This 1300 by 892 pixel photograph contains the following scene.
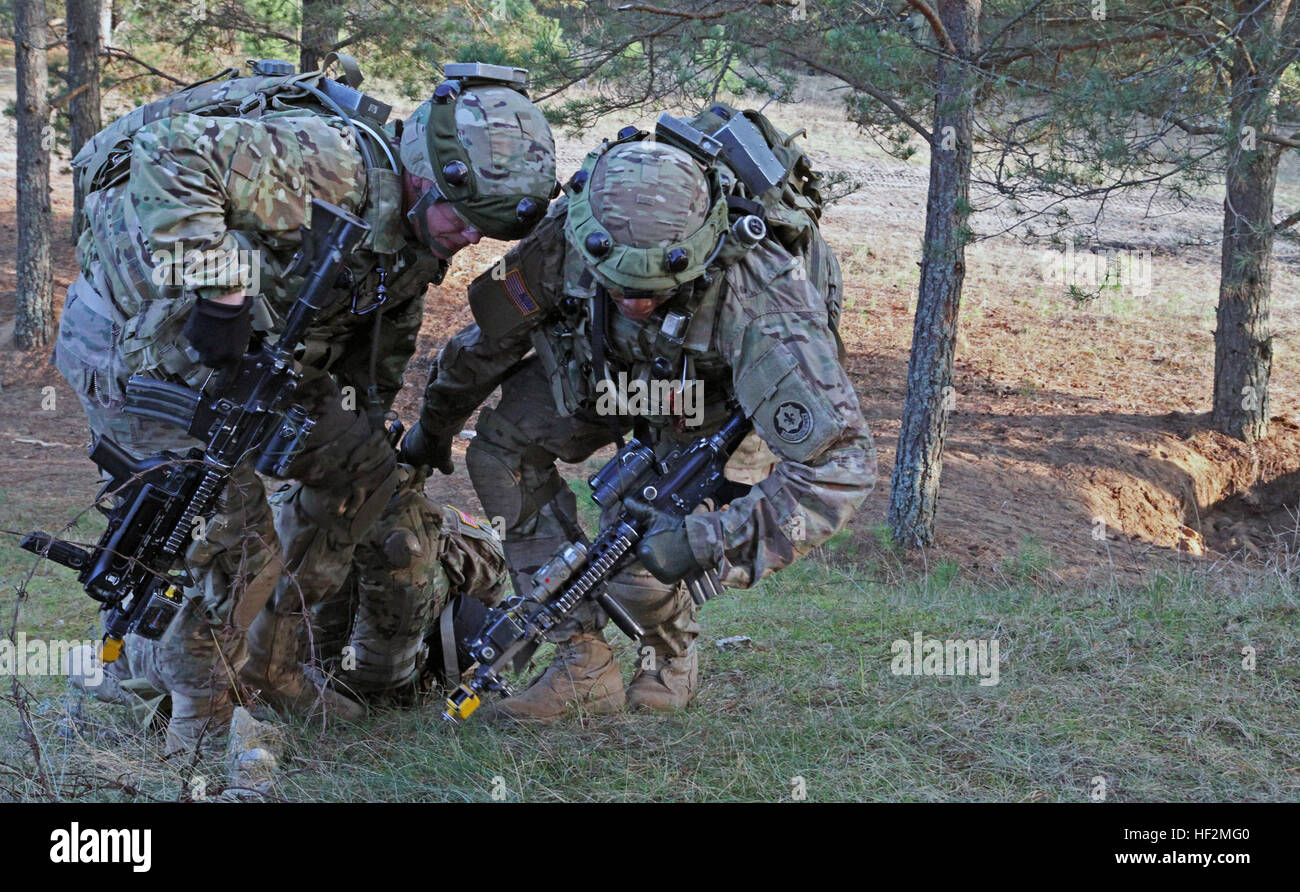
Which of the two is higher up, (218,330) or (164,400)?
(218,330)

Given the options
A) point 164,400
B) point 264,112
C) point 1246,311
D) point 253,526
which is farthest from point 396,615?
point 1246,311

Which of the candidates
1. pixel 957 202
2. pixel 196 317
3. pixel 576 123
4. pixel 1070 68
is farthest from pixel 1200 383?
pixel 196 317

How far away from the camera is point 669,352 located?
4121mm

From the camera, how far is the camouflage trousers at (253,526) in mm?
4016

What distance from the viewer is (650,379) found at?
14.0ft

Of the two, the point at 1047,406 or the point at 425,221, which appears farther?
the point at 1047,406

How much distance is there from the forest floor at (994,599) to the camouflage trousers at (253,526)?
378mm

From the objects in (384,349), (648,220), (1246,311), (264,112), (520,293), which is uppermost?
(264,112)

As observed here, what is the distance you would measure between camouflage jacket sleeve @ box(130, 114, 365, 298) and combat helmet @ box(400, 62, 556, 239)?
0.25m

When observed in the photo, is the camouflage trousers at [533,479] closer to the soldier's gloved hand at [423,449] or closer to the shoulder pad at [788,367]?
the soldier's gloved hand at [423,449]

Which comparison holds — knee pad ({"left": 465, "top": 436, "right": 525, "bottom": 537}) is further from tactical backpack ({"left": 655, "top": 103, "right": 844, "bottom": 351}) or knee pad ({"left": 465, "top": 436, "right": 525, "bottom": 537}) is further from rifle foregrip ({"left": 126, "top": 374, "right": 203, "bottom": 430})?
tactical backpack ({"left": 655, "top": 103, "right": 844, "bottom": 351})

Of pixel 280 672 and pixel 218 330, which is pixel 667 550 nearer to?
pixel 218 330

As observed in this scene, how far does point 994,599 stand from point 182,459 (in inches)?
147

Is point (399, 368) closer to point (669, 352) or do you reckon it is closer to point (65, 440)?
point (669, 352)
